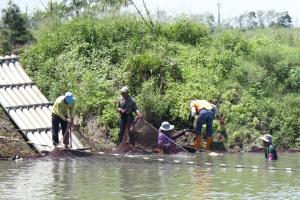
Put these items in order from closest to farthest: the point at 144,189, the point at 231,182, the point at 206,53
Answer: the point at 144,189 < the point at 231,182 < the point at 206,53

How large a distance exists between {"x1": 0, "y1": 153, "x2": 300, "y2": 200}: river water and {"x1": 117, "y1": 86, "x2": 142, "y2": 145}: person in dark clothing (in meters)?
1.35

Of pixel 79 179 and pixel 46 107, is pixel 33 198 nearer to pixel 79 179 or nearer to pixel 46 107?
pixel 79 179

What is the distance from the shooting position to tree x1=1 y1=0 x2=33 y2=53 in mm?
27391

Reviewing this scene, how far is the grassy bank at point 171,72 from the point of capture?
20.9 meters

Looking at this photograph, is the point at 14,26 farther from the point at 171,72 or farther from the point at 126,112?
the point at 126,112

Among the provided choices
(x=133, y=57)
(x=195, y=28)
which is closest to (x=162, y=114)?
(x=133, y=57)

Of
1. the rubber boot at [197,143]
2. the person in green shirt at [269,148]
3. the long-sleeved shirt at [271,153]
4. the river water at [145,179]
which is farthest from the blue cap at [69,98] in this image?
the long-sleeved shirt at [271,153]

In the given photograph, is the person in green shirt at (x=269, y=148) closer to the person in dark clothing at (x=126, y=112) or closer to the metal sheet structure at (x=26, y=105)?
the person in dark clothing at (x=126, y=112)

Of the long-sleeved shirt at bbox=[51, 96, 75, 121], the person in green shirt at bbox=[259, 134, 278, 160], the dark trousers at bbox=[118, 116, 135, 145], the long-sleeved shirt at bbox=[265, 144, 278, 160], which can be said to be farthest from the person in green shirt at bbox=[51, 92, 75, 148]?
the long-sleeved shirt at bbox=[265, 144, 278, 160]

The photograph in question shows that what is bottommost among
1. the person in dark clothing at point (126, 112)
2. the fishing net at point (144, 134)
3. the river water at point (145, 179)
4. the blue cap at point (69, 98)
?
the river water at point (145, 179)

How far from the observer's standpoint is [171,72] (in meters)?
22.5

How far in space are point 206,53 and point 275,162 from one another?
8019 millimetres

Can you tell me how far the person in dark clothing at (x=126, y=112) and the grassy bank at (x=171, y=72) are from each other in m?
0.78

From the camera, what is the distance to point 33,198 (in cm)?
1199
